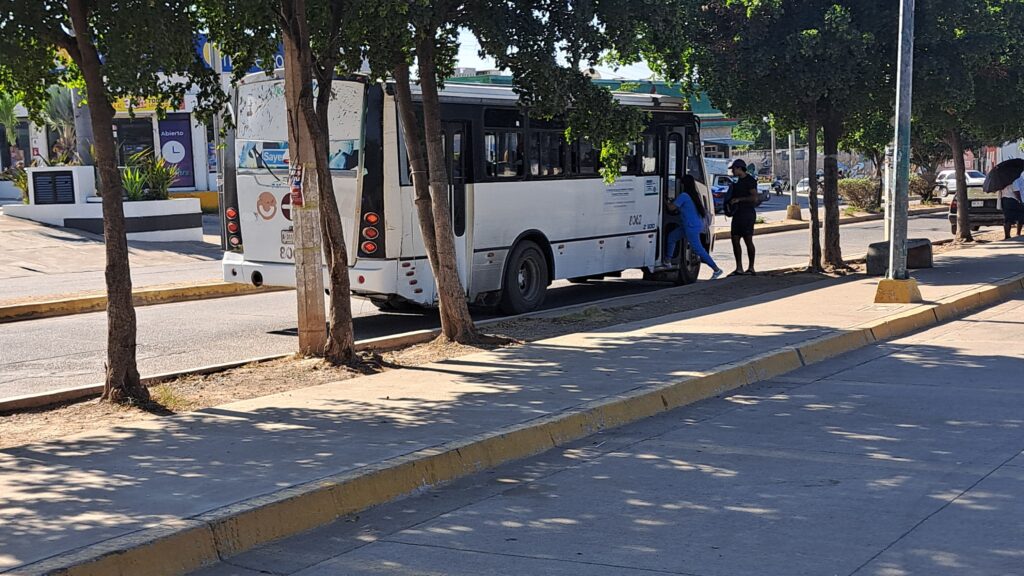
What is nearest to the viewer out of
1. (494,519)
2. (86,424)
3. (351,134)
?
(494,519)

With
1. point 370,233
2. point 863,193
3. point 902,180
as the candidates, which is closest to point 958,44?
point 902,180

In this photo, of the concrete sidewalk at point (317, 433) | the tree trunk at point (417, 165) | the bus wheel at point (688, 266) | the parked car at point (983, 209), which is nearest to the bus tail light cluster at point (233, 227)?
the tree trunk at point (417, 165)

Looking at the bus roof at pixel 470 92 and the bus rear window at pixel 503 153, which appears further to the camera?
the bus rear window at pixel 503 153

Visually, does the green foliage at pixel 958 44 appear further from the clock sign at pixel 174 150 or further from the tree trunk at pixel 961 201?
the clock sign at pixel 174 150

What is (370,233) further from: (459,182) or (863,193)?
(863,193)

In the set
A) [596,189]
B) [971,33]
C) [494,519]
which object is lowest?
[494,519]

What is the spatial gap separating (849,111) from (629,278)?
15.5ft

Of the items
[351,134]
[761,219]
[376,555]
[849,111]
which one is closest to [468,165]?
[351,134]

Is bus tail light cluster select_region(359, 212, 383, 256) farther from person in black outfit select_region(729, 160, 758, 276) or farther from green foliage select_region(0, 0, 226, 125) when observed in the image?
person in black outfit select_region(729, 160, 758, 276)

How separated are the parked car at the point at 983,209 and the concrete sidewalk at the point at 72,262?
17.6 m

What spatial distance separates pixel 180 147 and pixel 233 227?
25.8 meters

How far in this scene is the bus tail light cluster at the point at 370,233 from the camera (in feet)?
46.0

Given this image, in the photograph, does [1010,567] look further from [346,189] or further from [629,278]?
[629,278]

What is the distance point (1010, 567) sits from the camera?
5367 millimetres
